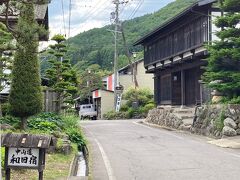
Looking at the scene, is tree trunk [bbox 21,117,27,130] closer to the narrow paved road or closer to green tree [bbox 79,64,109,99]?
the narrow paved road

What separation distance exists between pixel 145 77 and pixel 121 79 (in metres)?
5.11

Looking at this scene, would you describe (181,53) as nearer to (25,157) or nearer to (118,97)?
(118,97)

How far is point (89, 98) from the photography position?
71.9 m

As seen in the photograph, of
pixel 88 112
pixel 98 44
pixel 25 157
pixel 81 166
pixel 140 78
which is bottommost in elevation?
pixel 81 166

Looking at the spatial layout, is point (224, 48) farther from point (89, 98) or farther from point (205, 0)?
point (89, 98)

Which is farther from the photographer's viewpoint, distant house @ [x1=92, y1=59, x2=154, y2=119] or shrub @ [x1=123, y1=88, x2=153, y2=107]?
distant house @ [x1=92, y1=59, x2=154, y2=119]

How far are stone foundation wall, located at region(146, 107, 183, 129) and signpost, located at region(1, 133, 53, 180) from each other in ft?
66.0

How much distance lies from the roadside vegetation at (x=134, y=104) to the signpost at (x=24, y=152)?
A: 41.2 metres

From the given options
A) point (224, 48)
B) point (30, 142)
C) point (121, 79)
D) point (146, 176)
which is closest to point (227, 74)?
point (224, 48)

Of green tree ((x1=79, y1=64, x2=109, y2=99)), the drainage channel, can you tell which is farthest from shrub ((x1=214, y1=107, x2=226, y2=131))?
green tree ((x1=79, y1=64, x2=109, y2=99))

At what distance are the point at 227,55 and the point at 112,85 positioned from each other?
45148 millimetres

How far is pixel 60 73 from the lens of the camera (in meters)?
27.0

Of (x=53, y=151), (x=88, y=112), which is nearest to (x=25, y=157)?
(x=53, y=151)

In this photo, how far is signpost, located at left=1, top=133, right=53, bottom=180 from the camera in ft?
28.4
